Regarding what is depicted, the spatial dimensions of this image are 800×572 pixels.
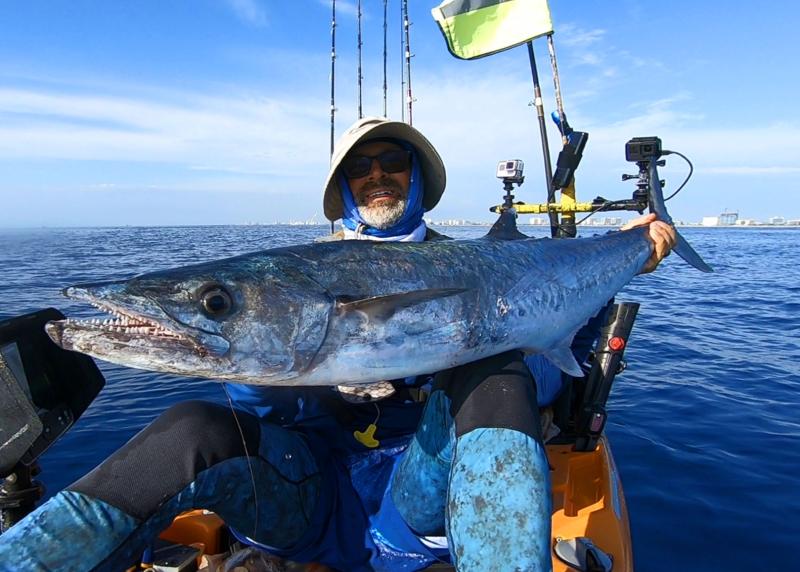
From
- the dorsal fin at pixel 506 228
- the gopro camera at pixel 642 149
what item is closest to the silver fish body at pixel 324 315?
the dorsal fin at pixel 506 228

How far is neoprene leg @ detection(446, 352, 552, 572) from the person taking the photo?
197 centimetres

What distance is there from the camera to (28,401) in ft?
8.05

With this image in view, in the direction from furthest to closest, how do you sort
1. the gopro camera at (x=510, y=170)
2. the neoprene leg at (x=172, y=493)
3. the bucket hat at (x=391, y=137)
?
the gopro camera at (x=510, y=170) < the bucket hat at (x=391, y=137) < the neoprene leg at (x=172, y=493)

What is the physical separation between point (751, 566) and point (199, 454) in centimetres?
409

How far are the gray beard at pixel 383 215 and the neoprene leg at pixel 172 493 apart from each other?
61.9 inches

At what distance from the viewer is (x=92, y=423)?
6.66 metres

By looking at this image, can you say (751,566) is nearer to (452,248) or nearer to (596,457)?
(596,457)

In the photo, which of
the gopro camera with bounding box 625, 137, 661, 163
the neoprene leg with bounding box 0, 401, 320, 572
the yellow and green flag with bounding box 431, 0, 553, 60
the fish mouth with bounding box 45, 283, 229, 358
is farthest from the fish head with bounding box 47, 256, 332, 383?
the yellow and green flag with bounding box 431, 0, 553, 60

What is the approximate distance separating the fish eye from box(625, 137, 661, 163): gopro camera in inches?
218

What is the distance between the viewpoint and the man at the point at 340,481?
78.9 inches

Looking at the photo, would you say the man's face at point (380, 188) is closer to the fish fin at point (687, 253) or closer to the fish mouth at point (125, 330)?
the fish mouth at point (125, 330)

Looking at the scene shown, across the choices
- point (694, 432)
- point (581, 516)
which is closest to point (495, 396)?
point (581, 516)

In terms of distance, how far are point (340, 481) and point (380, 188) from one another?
6.48ft

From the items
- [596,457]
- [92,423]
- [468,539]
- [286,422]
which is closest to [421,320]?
[468,539]
